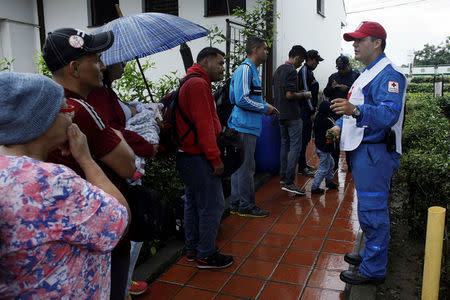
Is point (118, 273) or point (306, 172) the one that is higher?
point (118, 273)

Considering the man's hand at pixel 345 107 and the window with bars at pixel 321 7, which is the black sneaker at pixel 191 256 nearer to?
the man's hand at pixel 345 107

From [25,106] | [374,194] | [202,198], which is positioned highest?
[25,106]

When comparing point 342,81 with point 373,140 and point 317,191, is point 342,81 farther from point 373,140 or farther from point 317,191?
point 373,140

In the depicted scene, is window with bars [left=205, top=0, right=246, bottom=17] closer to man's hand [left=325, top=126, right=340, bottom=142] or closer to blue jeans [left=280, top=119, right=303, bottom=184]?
blue jeans [left=280, top=119, right=303, bottom=184]

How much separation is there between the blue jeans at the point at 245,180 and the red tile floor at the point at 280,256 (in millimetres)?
191

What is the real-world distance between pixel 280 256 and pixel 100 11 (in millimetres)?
9103

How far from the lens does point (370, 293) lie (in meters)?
2.91

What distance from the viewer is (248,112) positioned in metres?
4.35

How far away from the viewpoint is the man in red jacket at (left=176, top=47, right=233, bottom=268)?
9.80 feet

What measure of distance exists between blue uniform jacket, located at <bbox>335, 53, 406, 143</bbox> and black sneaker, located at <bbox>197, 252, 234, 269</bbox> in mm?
1604

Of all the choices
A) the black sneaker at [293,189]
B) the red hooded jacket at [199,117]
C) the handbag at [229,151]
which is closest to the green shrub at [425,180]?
the black sneaker at [293,189]

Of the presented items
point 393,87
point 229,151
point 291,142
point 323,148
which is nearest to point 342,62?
point 291,142

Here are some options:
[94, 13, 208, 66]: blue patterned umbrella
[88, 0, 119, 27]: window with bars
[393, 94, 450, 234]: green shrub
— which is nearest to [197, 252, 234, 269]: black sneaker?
[94, 13, 208, 66]: blue patterned umbrella

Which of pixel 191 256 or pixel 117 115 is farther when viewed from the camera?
pixel 191 256
